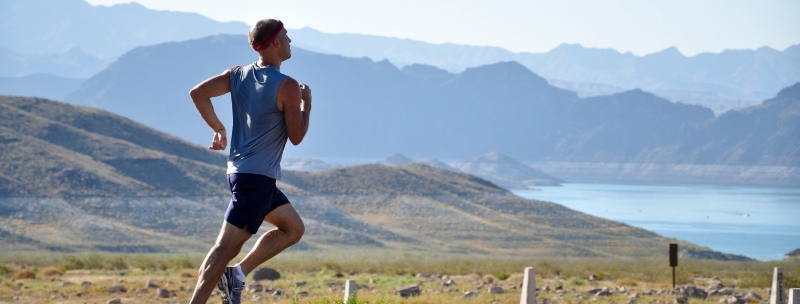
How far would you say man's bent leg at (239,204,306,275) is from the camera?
552cm

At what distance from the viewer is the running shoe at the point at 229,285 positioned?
210 inches

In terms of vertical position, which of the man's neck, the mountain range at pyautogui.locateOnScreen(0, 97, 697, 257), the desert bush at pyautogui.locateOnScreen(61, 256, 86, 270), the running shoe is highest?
the mountain range at pyautogui.locateOnScreen(0, 97, 697, 257)

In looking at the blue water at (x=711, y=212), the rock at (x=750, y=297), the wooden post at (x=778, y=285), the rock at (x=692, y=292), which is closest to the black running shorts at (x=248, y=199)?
the wooden post at (x=778, y=285)

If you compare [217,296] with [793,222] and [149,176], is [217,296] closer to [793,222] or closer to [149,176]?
[149,176]

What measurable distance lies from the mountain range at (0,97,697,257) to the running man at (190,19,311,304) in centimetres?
4754

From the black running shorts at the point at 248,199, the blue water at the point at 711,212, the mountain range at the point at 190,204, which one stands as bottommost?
the black running shorts at the point at 248,199

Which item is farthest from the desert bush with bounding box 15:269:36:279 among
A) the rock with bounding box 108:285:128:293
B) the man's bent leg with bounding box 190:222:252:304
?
the man's bent leg with bounding box 190:222:252:304

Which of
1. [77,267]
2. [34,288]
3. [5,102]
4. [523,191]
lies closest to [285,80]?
[34,288]

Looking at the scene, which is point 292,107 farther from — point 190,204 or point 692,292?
point 190,204

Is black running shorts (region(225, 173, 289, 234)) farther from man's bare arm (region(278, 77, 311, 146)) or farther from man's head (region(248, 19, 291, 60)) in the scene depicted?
man's head (region(248, 19, 291, 60))

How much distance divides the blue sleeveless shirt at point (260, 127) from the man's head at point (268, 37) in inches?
4.2

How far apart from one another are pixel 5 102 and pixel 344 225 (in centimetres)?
2881

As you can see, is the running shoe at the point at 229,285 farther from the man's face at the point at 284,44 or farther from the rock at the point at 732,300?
the rock at the point at 732,300

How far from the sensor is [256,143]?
17.5 ft
